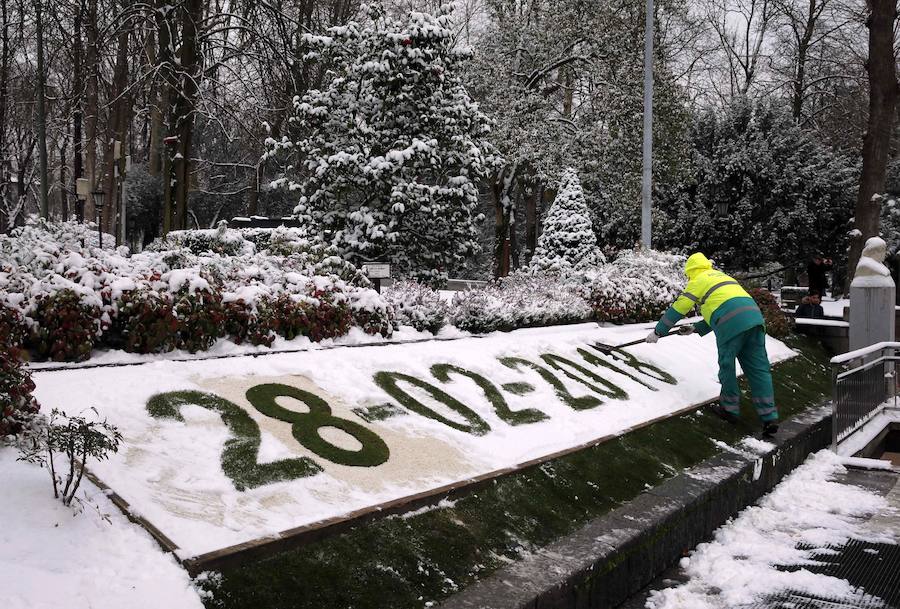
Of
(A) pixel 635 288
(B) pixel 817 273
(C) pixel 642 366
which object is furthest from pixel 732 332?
(B) pixel 817 273

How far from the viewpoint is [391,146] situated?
44.5ft

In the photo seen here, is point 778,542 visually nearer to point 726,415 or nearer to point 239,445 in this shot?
point 726,415

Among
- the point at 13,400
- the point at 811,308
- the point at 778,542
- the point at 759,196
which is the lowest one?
the point at 778,542

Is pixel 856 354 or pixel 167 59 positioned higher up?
pixel 167 59

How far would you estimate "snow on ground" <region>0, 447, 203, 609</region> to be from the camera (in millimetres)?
2850

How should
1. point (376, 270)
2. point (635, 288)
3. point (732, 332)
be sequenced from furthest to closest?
point (635, 288) → point (376, 270) → point (732, 332)

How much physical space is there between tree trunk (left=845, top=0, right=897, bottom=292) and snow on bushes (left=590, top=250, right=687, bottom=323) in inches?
311

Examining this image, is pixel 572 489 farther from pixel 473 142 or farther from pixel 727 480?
pixel 473 142

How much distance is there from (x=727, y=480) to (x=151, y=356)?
4699 millimetres

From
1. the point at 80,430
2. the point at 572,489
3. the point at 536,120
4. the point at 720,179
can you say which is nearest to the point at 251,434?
the point at 80,430

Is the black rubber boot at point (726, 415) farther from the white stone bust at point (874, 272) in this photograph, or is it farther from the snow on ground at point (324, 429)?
the white stone bust at point (874, 272)

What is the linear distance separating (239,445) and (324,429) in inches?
28.1

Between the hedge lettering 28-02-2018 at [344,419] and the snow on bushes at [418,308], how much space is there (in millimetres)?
1825

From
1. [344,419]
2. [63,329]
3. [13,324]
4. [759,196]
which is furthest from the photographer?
[759,196]
